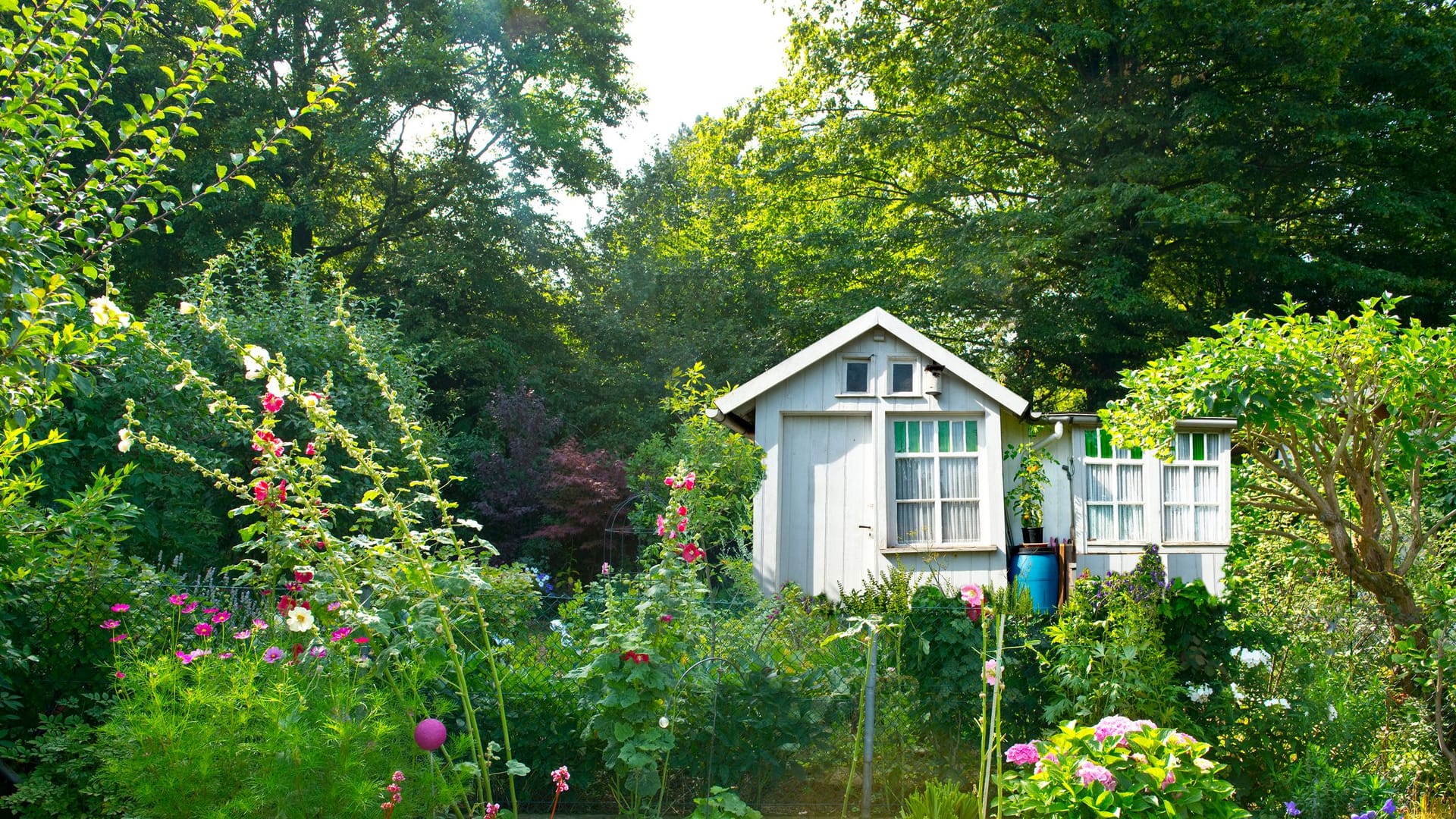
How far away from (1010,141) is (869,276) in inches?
128

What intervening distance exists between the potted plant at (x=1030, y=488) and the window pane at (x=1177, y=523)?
4.28ft

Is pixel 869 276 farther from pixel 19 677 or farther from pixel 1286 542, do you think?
pixel 19 677

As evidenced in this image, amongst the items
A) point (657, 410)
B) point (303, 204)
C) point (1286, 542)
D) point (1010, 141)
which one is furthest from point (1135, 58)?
point (303, 204)

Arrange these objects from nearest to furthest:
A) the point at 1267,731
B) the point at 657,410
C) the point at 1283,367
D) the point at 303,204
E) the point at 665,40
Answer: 1. the point at 1267,731
2. the point at 1283,367
3. the point at 303,204
4. the point at 657,410
5. the point at 665,40

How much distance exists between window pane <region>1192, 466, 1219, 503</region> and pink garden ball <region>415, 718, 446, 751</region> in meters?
9.16

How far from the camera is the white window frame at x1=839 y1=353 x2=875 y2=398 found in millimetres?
9750

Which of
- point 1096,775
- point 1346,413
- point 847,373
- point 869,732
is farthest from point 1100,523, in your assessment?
point 1096,775

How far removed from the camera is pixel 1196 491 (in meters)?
9.95

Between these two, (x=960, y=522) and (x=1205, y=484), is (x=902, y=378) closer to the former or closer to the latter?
(x=960, y=522)

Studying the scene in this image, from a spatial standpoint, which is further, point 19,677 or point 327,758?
point 19,677

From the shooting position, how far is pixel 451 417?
1350 cm

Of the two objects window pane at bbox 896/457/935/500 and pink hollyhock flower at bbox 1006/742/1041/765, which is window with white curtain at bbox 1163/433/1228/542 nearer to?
window pane at bbox 896/457/935/500

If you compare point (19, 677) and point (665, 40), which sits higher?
point (665, 40)

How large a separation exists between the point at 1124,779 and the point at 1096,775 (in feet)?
0.67
